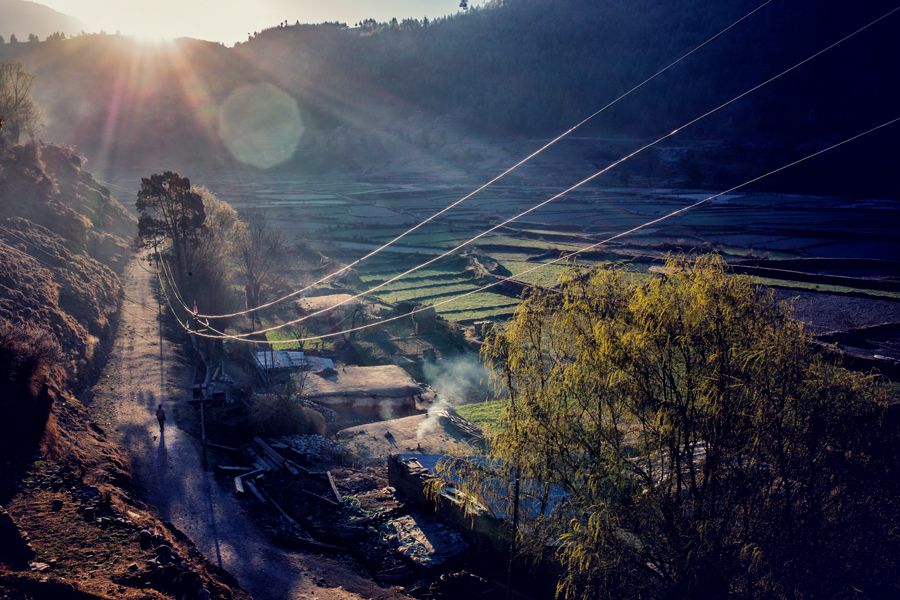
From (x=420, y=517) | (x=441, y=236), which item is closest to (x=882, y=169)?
(x=441, y=236)

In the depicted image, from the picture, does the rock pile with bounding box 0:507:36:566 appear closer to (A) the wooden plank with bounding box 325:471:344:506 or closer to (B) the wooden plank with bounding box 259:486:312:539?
(B) the wooden plank with bounding box 259:486:312:539

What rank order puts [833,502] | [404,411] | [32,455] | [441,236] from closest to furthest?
[833,502], [32,455], [404,411], [441,236]

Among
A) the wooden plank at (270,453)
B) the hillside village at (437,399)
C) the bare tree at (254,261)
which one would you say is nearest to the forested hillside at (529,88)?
the hillside village at (437,399)

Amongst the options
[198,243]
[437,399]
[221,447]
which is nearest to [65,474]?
[221,447]

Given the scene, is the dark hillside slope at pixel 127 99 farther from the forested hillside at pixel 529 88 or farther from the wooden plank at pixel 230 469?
the wooden plank at pixel 230 469

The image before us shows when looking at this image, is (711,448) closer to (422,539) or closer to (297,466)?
(422,539)

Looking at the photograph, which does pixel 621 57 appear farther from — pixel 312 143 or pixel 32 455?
pixel 32 455
